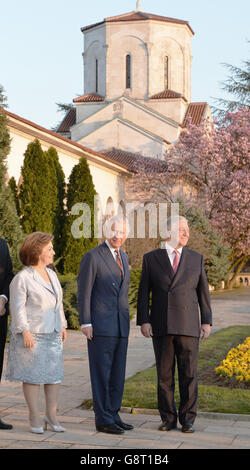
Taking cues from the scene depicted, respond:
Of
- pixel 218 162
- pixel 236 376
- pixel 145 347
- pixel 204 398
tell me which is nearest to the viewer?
pixel 204 398

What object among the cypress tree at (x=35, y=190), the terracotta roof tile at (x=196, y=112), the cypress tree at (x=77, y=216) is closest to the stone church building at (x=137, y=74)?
the terracotta roof tile at (x=196, y=112)

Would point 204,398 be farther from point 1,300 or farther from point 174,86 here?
point 174,86

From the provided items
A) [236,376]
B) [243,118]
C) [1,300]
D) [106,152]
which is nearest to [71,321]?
[236,376]

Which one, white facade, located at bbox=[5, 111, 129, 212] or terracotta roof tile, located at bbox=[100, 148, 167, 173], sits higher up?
terracotta roof tile, located at bbox=[100, 148, 167, 173]

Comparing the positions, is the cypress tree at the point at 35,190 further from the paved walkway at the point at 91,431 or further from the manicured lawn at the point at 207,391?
the paved walkway at the point at 91,431

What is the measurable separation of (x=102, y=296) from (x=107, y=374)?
72 centimetres

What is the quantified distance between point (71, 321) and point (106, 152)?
25152 mm

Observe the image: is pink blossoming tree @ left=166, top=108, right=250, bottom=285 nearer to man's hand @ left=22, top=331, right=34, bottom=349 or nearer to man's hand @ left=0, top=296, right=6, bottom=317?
man's hand @ left=0, top=296, right=6, bottom=317

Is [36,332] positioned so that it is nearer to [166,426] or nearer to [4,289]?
[4,289]

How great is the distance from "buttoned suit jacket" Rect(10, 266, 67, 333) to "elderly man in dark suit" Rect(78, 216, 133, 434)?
312mm

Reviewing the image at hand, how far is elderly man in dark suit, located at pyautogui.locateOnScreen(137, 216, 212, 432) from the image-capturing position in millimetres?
6180

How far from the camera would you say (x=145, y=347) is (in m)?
12.3

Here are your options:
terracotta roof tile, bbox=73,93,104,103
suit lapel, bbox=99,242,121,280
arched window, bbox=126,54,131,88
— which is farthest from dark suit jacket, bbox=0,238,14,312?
terracotta roof tile, bbox=73,93,104,103

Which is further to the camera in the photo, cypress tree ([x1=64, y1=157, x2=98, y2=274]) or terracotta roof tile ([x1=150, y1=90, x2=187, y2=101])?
terracotta roof tile ([x1=150, y1=90, x2=187, y2=101])
